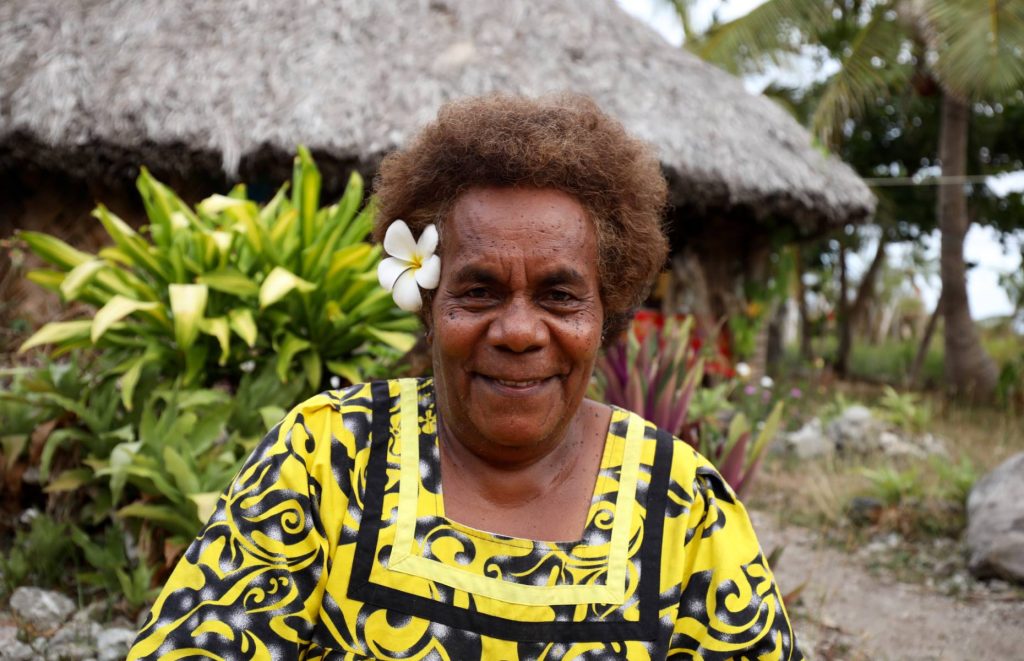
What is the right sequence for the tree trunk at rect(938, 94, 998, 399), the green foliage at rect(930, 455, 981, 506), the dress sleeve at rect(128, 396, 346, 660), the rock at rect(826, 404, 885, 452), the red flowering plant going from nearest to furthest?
the dress sleeve at rect(128, 396, 346, 660)
the red flowering plant
the green foliage at rect(930, 455, 981, 506)
the rock at rect(826, 404, 885, 452)
the tree trunk at rect(938, 94, 998, 399)

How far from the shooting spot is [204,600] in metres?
1.32

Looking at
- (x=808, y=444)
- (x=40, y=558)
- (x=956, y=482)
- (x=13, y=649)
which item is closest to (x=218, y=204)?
(x=40, y=558)

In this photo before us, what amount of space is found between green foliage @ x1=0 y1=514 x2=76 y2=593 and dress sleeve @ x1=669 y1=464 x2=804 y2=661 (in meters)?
2.26

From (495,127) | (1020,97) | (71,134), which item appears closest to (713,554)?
(495,127)

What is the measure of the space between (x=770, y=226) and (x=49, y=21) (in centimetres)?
632

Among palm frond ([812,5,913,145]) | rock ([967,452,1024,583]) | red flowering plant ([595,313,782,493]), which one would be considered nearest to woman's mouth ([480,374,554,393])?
red flowering plant ([595,313,782,493])

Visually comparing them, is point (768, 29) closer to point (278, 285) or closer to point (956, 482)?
point (956, 482)

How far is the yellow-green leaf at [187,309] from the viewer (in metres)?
2.83

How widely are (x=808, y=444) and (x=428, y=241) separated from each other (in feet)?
18.8

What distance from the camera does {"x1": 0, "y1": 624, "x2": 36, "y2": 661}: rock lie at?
2381 millimetres

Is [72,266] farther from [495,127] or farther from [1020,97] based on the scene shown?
[1020,97]

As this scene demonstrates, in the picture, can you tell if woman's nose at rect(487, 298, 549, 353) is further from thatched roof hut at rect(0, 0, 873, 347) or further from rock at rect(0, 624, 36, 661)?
thatched roof hut at rect(0, 0, 873, 347)

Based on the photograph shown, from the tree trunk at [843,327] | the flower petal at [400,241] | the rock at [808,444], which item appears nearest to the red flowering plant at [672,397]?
the flower petal at [400,241]

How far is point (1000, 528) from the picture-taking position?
13.3 feet
